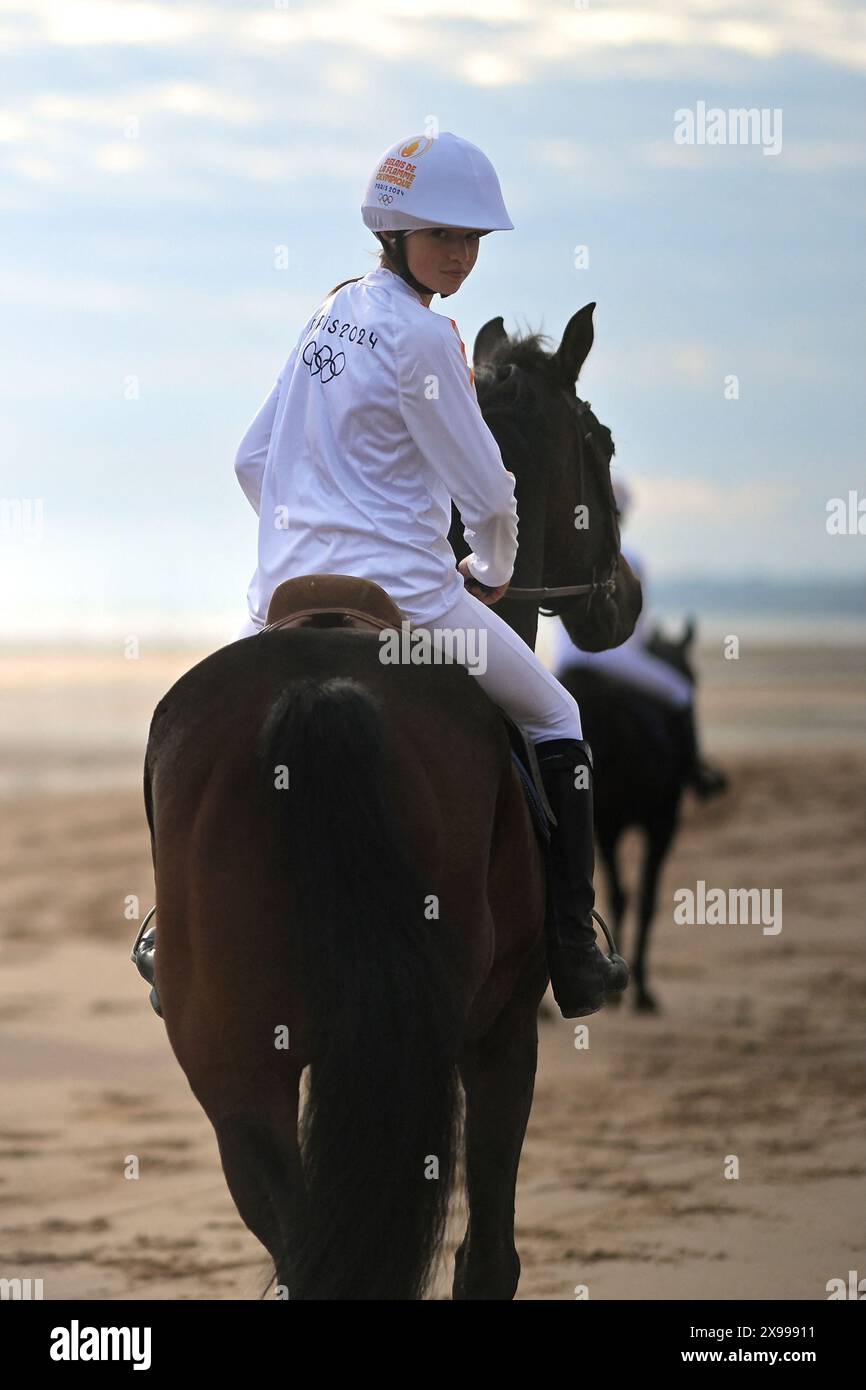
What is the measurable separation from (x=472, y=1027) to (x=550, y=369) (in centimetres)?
179

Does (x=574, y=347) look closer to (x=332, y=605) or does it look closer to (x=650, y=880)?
(x=332, y=605)

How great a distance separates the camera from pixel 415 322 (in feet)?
14.2

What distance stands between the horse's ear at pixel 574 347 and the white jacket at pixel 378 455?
0.83 meters

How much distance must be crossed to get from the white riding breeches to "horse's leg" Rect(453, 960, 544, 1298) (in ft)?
2.10

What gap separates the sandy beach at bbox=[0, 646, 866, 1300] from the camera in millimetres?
6941

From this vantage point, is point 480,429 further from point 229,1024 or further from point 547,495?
point 229,1024

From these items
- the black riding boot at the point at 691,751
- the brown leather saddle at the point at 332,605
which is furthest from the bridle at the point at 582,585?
the black riding boot at the point at 691,751

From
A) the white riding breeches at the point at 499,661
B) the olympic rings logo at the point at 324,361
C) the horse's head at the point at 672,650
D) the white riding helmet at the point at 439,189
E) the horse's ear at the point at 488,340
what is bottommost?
the horse's head at the point at 672,650

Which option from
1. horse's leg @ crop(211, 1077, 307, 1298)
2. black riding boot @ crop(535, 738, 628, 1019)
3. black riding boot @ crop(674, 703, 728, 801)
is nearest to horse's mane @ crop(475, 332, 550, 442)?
black riding boot @ crop(535, 738, 628, 1019)

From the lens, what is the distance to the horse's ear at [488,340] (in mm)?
5320

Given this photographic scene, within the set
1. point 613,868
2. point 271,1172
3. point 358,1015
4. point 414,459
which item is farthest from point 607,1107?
point 358,1015

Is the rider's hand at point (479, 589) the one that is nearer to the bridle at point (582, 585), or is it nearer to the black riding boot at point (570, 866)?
the bridle at point (582, 585)

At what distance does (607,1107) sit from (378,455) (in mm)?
5974

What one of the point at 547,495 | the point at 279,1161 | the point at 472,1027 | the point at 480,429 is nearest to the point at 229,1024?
the point at 279,1161
